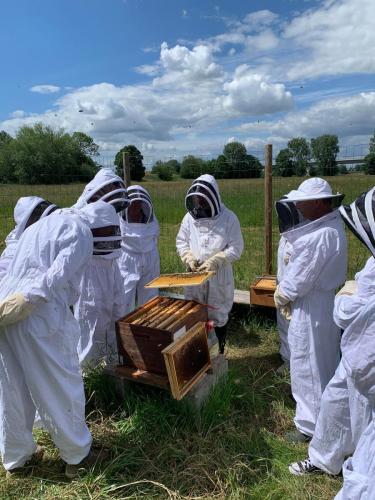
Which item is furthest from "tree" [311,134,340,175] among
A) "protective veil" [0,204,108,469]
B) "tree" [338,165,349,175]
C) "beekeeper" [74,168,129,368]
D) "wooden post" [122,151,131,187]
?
"protective veil" [0,204,108,469]

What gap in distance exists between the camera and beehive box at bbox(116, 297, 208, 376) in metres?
3.09

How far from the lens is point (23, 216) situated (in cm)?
315

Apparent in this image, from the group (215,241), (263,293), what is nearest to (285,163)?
(263,293)

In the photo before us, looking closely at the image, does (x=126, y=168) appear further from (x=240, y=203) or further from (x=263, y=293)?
(x=240, y=203)

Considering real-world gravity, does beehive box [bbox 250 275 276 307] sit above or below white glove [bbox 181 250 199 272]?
below

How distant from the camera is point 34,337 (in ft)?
8.66

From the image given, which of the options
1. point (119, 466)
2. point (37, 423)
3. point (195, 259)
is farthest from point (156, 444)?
point (195, 259)

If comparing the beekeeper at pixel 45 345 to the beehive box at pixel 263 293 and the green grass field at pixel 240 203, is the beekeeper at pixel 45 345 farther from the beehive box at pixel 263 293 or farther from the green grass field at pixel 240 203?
the green grass field at pixel 240 203

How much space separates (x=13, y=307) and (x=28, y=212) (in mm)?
949

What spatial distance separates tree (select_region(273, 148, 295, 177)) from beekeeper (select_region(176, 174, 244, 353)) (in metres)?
3.10

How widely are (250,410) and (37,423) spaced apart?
1.90 m

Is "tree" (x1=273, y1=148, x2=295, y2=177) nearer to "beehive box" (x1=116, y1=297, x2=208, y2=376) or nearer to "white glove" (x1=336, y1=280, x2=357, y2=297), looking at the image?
"beehive box" (x1=116, y1=297, x2=208, y2=376)

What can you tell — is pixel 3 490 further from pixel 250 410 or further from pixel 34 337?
pixel 250 410

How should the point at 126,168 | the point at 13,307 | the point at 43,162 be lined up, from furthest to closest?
the point at 43,162
the point at 126,168
the point at 13,307
